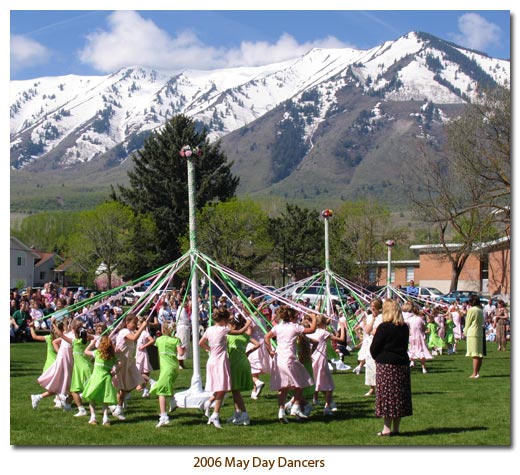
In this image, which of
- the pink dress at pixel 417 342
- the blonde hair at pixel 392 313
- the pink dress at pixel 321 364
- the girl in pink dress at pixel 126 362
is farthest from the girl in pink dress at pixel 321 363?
the pink dress at pixel 417 342

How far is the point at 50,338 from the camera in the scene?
11.6 metres

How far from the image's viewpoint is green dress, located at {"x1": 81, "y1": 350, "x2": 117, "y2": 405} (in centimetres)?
1002

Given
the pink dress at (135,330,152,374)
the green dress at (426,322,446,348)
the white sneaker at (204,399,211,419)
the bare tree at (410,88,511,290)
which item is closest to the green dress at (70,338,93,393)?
the white sneaker at (204,399,211,419)

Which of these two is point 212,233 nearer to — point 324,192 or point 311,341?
point 311,341

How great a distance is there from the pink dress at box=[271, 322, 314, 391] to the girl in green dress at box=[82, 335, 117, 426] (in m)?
2.05

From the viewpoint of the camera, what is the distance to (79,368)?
1084 centimetres

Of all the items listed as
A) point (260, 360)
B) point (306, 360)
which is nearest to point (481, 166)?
point (260, 360)

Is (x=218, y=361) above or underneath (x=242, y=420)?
above

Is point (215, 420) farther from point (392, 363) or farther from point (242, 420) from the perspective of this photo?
point (392, 363)

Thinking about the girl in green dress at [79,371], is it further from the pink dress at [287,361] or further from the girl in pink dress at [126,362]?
the pink dress at [287,361]

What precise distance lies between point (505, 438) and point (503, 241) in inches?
857

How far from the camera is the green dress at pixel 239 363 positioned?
32.9 feet

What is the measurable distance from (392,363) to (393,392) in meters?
0.33

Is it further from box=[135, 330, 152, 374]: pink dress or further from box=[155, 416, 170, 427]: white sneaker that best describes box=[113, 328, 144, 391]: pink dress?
box=[135, 330, 152, 374]: pink dress
